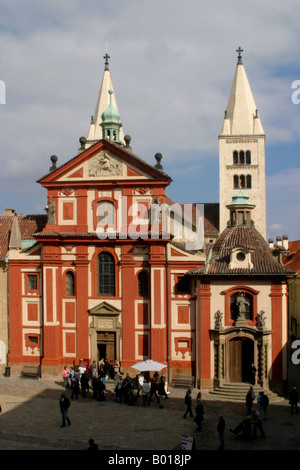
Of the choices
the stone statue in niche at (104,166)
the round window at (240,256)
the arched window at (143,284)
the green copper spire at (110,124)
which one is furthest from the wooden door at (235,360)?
the green copper spire at (110,124)

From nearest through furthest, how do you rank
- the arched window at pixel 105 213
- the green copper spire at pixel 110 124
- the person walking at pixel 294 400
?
the person walking at pixel 294 400 < the arched window at pixel 105 213 < the green copper spire at pixel 110 124

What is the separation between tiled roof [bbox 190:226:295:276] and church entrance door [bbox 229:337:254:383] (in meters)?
4.07

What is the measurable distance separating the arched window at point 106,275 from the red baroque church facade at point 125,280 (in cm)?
6

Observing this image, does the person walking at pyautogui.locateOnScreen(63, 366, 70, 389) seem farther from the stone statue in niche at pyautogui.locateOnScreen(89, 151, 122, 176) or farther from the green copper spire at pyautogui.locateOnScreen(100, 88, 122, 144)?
the green copper spire at pyautogui.locateOnScreen(100, 88, 122, 144)

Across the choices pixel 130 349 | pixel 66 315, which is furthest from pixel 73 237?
pixel 130 349

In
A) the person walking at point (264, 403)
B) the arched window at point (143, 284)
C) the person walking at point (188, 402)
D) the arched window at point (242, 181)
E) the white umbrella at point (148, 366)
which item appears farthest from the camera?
the arched window at point (242, 181)

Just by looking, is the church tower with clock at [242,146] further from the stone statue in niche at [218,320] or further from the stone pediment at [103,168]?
the stone statue in niche at [218,320]

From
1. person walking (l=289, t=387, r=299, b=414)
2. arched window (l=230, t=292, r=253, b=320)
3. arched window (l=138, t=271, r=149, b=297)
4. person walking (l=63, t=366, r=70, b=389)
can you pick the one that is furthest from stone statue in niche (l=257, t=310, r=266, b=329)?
person walking (l=63, t=366, r=70, b=389)

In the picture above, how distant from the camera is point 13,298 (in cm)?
3628

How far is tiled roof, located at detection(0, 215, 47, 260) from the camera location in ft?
126

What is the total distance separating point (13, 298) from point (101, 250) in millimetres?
6700

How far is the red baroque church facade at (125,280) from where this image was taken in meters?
32.7

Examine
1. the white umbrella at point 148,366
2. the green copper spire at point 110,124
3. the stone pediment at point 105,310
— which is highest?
the green copper spire at point 110,124

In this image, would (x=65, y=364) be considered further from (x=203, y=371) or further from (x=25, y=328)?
(x=203, y=371)
